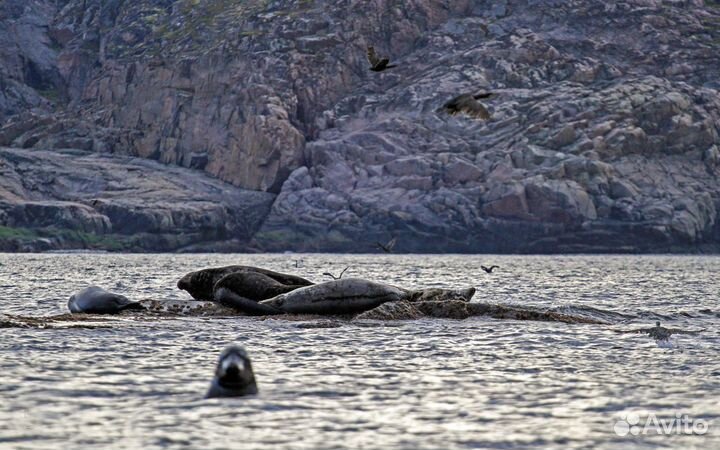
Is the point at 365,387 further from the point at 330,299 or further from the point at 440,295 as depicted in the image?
the point at 440,295

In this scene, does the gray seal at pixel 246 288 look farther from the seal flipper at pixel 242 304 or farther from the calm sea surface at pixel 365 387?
the calm sea surface at pixel 365 387

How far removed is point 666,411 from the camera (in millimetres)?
15789

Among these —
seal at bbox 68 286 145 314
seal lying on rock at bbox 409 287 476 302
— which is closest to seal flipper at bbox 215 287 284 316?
seal at bbox 68 286 145 314

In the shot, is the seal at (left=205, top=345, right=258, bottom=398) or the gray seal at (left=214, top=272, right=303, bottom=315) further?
the gray seal at (left=214, top=272, right=303, bottom=315)

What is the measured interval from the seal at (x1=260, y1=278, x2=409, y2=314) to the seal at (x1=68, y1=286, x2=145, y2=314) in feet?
16.3

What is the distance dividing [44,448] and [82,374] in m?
6.24

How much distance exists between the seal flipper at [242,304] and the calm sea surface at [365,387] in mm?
2045

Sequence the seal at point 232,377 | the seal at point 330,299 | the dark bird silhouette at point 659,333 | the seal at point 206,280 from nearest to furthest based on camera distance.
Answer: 1. the seal at point 232,377
2. the dark bird silhouette at point 659,333
3. the seal at point 330,299
4. the seal at point 206,280

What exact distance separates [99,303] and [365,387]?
60.0 feet

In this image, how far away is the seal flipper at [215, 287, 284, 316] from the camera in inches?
1289

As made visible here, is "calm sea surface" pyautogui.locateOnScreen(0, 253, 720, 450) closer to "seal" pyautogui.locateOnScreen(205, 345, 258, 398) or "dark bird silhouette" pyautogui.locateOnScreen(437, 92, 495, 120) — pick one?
"seal" pyautogui.locateOnScreen(205, 345, 258, 398)

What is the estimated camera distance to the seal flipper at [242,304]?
3275 centimetres

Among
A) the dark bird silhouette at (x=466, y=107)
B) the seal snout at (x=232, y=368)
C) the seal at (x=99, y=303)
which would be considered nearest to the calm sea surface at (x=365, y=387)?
the seal snout at (x=232, y=368)

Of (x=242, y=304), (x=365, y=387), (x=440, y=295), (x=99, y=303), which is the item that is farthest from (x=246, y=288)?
(x=365, y=387)
